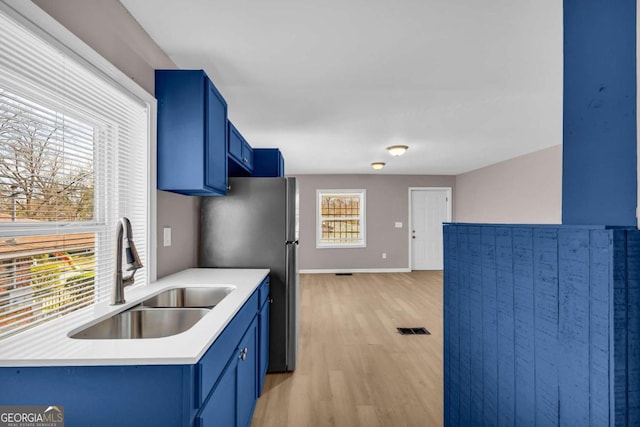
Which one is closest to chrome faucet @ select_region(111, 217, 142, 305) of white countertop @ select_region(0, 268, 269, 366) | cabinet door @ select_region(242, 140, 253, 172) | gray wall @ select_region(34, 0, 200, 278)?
white countertop @ select_region(0, 268, 269, 366)

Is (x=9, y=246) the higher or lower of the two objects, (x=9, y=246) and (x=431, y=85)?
the lower

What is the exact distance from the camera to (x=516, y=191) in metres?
5.72

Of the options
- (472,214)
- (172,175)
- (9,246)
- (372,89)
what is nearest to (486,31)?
(372,89)

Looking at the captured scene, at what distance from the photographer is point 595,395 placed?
80cm

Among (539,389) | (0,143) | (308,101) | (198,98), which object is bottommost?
(539,389)

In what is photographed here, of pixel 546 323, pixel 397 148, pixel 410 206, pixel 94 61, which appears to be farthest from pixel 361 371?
pixel 410 206

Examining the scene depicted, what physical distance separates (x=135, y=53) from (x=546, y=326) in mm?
2287

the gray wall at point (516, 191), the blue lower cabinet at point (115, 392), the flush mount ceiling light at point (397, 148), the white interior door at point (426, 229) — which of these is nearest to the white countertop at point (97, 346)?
the blue lower cabinet at point (115, 392)

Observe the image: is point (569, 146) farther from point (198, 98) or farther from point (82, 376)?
point (198, 98)

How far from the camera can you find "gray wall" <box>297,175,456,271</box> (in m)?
7.38

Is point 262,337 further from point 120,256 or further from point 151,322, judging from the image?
point 120,256

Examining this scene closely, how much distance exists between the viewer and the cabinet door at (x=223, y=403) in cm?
109

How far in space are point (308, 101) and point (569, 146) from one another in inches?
89.5

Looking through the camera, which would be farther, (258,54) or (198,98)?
(258,54)
